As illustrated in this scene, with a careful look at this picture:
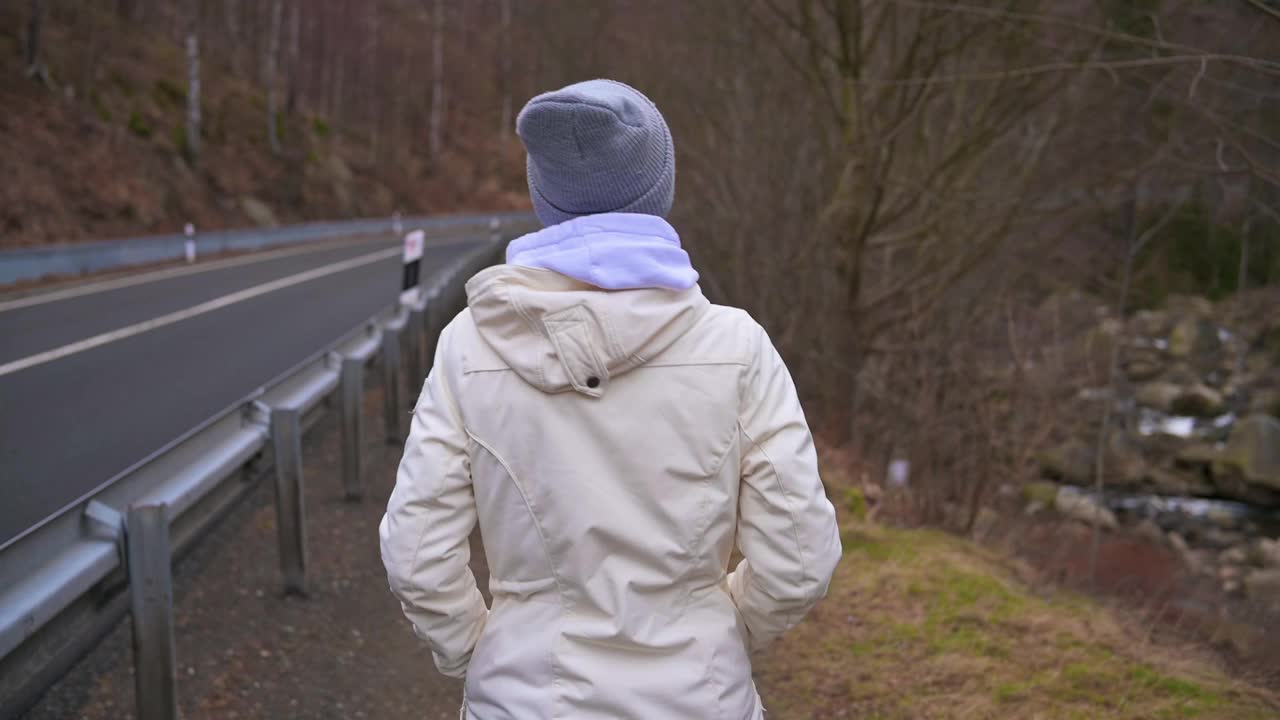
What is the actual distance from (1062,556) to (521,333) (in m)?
7.94

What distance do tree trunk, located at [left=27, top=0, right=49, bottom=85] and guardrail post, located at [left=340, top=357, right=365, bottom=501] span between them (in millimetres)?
26222

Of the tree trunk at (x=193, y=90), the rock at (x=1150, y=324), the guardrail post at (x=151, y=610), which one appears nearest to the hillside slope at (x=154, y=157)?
the tree trunk at (x=193, y=90)

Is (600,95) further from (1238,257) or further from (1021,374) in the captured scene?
(1238,257)

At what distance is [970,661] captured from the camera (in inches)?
186

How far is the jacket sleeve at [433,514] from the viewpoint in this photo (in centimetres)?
202

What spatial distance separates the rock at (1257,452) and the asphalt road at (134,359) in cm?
1417

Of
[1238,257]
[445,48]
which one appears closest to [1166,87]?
[1238,257]

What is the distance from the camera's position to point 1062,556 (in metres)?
8.94

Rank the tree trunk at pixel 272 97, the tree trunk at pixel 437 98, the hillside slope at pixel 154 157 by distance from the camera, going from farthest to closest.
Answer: the tree trunk at pixel 437 98
the tree trunk at pixel 272 97
the hillside slope at pixel 154 157

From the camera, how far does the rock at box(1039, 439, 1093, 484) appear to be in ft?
55.1

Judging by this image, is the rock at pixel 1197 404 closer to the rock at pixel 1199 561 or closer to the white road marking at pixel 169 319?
the rock at pixel 1199 561

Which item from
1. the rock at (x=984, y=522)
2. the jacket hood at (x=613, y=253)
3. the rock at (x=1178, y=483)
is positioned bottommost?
the rock at (x=1178, y=483)

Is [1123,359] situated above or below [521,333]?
below

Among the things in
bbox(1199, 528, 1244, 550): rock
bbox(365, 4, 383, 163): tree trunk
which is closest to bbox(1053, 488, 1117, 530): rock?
bbox(1199, 528, 1244, 550): rock
